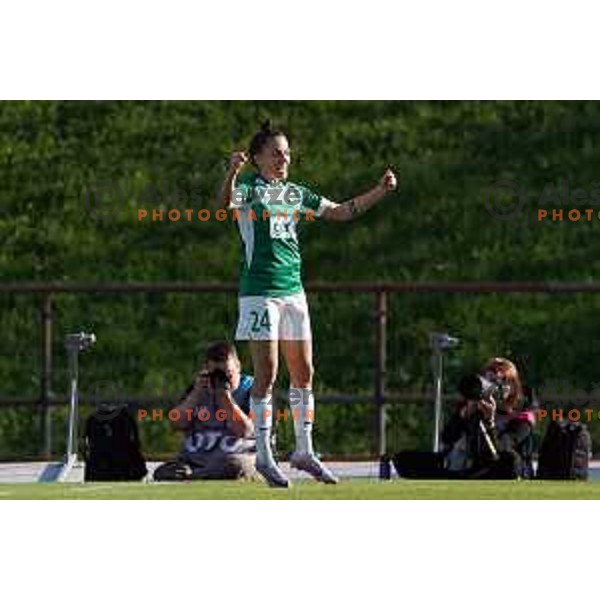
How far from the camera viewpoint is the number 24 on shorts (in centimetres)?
1402

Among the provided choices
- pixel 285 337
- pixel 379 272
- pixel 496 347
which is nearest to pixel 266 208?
pixel 285 337

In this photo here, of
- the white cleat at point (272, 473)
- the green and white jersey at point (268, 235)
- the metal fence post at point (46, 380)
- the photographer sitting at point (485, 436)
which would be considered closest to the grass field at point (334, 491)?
the white cleat at point (272, 473)

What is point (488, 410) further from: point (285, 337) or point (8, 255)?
point (8, 255)

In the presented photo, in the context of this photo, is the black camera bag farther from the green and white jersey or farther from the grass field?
the green and white jersey

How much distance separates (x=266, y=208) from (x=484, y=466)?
3111 millimetres

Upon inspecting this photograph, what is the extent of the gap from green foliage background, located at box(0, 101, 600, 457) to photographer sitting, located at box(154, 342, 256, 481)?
10.5 m

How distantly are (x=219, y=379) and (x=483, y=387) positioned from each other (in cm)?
151

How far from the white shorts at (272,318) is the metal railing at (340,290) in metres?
6.63

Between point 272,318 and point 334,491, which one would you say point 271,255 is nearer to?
point 272,318

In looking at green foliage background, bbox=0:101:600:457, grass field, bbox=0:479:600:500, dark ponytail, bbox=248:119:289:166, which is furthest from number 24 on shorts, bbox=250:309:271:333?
green foliage background, bbox=0:101:600:457

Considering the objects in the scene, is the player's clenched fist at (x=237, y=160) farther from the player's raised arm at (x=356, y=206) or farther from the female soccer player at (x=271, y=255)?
the player's raised arm at (x=356, y=206)

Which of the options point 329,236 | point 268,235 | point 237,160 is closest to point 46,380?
point 268,235

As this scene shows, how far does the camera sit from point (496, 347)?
97.8 feet

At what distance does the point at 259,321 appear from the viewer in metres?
14.0
